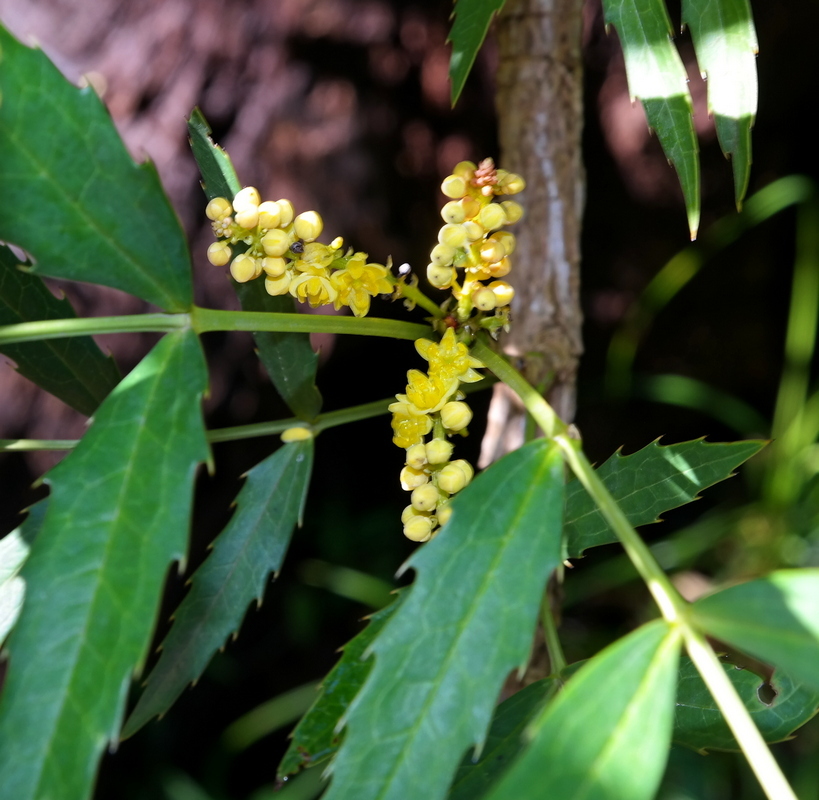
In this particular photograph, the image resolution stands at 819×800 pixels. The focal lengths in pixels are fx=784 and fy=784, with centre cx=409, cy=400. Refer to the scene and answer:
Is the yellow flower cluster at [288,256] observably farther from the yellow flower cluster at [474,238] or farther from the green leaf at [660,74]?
the green leaf at [660,74]

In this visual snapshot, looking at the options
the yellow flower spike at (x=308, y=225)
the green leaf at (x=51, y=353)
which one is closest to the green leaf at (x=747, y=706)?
the yellow flower spike at (x=308, y=225)

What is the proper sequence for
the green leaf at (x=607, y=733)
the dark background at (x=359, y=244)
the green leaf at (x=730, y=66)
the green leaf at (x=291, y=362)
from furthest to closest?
the dark background at (x=359, y=244) < the green leaf at (x=291, y=362) < the green leaf at (x=730, y=66) < the green leaf at (x=607, y=733)

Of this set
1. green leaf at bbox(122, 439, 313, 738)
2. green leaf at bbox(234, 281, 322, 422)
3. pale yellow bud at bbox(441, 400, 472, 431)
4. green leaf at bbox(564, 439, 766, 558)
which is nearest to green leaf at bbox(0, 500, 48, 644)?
green leaf at bbox(122, 439, 313, 738)

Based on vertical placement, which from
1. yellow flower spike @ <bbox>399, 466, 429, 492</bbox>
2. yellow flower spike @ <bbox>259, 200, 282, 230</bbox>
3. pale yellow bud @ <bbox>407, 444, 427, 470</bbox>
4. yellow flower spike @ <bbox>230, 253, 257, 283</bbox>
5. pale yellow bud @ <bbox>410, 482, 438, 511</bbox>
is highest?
yellow flower spike @ <bbox>259, 200, 282, 230</bbox>

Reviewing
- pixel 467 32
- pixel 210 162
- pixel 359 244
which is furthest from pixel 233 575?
pixel 359 244

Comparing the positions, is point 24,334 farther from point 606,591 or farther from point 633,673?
point 606,591

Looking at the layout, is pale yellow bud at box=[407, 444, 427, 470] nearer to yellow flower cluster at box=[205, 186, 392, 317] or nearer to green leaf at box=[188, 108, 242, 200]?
yellow flower cluster at box=[205, 186, 392, 317]
